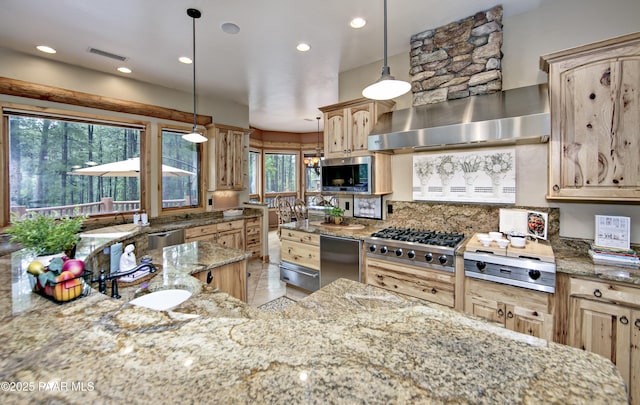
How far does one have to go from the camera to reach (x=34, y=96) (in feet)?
10.9

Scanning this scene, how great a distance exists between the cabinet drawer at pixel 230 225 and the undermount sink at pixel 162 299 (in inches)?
126

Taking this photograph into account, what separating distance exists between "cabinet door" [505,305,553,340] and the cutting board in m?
0.40

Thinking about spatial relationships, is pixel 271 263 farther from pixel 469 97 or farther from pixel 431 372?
pixel 431 372

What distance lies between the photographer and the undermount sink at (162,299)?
61.6 inches

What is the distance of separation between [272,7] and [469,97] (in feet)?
6.75

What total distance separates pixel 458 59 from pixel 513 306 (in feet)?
7.66

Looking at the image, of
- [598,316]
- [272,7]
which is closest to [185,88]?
[272,7]

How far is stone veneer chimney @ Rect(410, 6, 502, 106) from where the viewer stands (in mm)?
2586

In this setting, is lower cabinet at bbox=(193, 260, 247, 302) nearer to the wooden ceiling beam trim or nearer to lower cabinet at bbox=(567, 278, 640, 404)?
lower cabinet at bbox=(567, 278, 640, 404)

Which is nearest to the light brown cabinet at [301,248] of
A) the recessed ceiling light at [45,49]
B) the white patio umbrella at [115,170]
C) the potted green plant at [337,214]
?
the potted green plant at [337,214]

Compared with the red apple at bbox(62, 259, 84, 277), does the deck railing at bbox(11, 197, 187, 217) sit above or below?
above

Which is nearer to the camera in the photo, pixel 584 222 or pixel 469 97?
pixel 584 222

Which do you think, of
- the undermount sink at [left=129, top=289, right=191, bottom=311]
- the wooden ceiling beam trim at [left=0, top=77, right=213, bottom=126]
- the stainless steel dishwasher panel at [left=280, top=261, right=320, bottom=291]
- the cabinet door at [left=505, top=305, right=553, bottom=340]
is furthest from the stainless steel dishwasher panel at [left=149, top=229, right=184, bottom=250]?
the cabinet door at [left=505, top=305, right=553, bottom=340]

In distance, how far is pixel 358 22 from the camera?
2691 mm
